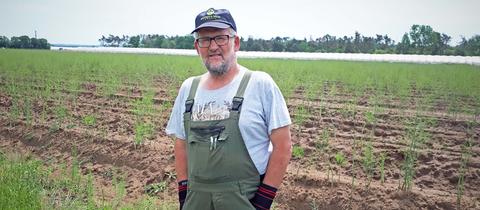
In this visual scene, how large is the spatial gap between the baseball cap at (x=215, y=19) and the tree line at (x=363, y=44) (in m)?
41.1

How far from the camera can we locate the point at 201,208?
6.53ft

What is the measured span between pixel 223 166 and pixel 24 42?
6057cm

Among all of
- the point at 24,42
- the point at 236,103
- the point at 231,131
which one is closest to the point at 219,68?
the point at 236,103

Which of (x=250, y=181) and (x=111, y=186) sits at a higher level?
(x=250, y=181)

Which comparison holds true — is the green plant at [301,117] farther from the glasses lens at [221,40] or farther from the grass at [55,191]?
the glasses lens at [221,40]

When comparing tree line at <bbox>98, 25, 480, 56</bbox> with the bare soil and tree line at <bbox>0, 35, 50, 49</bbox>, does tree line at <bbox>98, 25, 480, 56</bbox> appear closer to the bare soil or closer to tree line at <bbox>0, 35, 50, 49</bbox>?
tree line at <bbox>0, 35, 50, 49</bbox>

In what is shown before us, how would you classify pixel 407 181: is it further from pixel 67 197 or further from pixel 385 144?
pixel 67 197

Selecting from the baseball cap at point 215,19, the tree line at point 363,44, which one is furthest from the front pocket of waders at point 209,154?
the tree line at point 363,44

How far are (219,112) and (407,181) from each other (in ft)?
10.2

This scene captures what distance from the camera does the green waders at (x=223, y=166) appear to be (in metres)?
1.91

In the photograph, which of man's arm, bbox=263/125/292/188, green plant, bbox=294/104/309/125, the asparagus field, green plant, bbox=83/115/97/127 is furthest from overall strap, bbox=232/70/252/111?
green plant, bbox=83/115/97/127

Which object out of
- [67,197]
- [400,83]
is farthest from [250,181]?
[400,83]

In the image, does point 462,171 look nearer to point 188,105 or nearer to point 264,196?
point 264,196

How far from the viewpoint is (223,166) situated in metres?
1.91
